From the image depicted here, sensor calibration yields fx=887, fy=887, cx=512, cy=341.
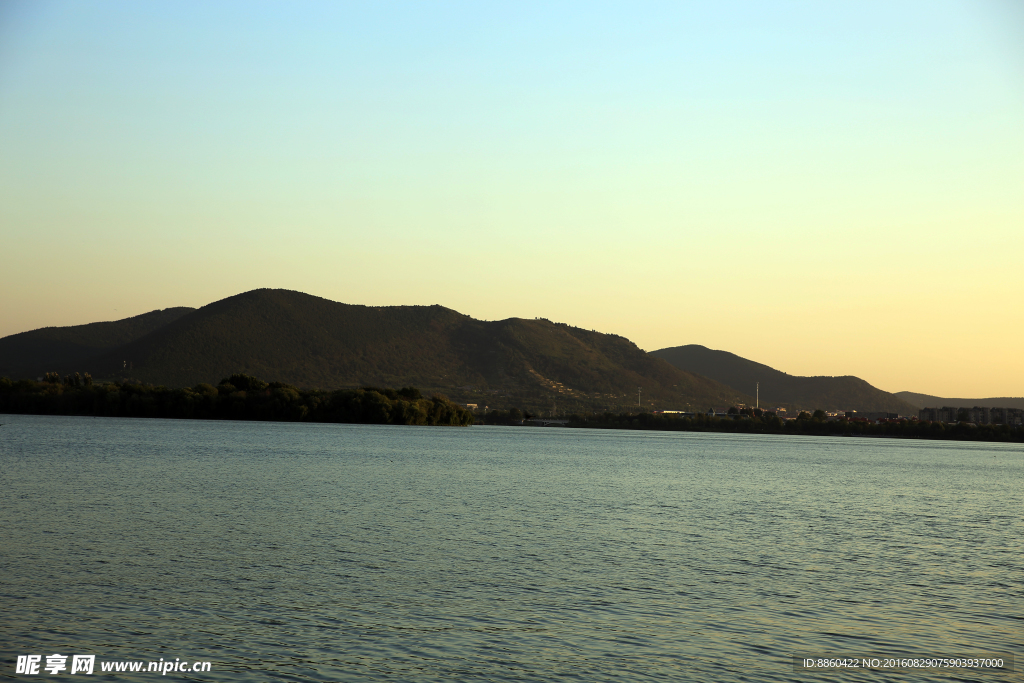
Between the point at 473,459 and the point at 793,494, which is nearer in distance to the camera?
the point at 793,494

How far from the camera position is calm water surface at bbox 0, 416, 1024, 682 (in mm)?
19094

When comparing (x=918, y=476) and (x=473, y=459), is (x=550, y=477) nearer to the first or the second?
(x=473, y=459)

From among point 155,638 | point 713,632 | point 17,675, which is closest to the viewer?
point 17,675

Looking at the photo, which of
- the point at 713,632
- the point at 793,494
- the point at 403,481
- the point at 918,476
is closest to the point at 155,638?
the point at 713,632

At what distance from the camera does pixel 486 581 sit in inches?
1075

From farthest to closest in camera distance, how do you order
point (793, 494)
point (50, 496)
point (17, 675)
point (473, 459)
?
point (473, 459), point (793, 494), point (50, 496), point (17, 675)

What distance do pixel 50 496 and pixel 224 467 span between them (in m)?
27.9

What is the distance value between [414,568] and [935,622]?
15427 mm

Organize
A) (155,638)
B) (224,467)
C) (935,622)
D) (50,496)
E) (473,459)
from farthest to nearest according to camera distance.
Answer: (473,459), (224,467), (50,496), (935,622), (155,638)

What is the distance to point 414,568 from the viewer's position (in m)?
29.0

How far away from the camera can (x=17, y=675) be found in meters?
16.8

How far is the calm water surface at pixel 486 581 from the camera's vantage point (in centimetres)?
1909

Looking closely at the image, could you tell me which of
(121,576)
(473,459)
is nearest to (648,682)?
(121,576)

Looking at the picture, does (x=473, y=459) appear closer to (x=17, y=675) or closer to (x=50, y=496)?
(x=50, y=496)
